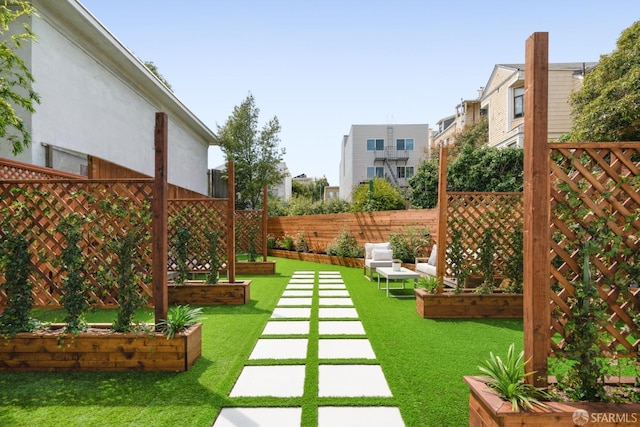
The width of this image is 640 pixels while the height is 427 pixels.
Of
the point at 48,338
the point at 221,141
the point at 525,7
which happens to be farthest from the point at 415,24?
the point at 221,141

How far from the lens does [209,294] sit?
553 centimetres

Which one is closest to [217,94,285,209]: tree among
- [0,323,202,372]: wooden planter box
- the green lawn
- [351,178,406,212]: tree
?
[351,178,406,212]: tree

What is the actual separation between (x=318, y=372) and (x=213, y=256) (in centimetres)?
339

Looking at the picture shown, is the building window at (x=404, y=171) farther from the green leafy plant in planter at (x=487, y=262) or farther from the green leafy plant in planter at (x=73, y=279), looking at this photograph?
the green leafy plant in planter at (x=73, y=279)

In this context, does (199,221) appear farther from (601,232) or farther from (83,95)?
(601,232)

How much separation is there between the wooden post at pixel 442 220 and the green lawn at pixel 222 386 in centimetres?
77

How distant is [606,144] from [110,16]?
11320mm

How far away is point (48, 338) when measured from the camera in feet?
9.70

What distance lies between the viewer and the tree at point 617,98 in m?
8.16

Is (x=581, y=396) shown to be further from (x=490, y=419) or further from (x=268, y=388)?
(x=268, y=388)

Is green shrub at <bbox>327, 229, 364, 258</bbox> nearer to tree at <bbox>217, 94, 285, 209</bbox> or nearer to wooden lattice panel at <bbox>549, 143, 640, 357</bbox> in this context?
wooden lattice panel at <bbox>549, 143, 640, 357</bbox>

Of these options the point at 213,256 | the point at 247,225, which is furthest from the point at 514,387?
the point at 247,225

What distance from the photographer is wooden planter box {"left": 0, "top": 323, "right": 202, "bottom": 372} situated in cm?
293

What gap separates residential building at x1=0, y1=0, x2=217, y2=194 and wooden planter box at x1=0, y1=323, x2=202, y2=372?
395cm
